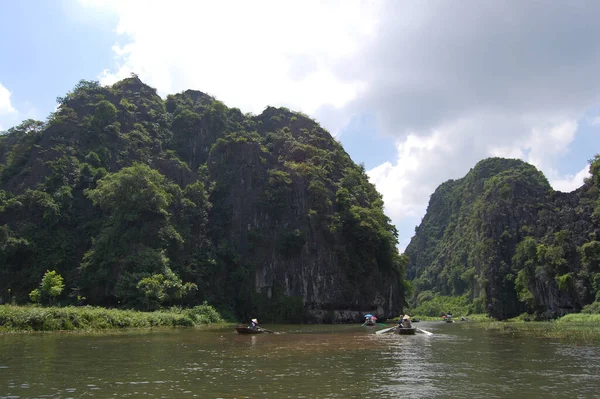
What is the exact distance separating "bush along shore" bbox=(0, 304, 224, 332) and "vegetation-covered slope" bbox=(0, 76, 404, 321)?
126 inches

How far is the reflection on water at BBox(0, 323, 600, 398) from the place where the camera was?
10.6 metres

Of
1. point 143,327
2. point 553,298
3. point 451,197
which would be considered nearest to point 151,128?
point 143,327

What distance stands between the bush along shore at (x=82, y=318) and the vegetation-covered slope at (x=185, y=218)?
321cm

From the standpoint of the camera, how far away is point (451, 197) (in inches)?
6068

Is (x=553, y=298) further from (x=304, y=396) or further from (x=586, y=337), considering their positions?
(x=304, y=396)

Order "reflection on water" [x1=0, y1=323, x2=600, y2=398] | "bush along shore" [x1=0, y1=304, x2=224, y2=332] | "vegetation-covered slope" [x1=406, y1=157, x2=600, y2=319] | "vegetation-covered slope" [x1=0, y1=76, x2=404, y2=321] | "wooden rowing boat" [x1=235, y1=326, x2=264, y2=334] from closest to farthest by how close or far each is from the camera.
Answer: "reflection on water" [x1=0, y1=323, x2=600, y2=398] → "bush along shore" [x1=0, y1=304, x2=224, y2=332] → "wooden rowing boat" [x1=235, y1=326, x2=264, y2=334] → "vegetation-covered slope" [x1=0, y1=76, x2=404, y2=321] → "vegetation-covered slope" [x1=406, y1=157, x2=600, y2=319]

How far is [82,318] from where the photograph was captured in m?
30.0

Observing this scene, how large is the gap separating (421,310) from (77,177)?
81595 mm

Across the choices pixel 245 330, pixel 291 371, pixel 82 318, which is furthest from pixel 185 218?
pixel 291 371

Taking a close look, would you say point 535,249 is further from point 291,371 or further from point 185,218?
point 291,371

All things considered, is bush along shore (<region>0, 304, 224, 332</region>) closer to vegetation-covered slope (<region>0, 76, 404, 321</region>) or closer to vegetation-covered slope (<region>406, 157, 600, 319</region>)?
vegetation-covered slope (<region>0, 76, 404, 321</region>)

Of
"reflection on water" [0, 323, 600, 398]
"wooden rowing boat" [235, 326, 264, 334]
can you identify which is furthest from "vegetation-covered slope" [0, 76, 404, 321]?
"reflection on water" [0, 323, 600, 398]

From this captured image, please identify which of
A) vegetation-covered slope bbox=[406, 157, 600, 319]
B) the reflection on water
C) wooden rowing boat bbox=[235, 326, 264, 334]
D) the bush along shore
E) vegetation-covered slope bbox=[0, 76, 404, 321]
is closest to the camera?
the reflection on water

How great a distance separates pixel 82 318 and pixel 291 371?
71.1 feet
